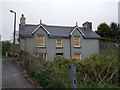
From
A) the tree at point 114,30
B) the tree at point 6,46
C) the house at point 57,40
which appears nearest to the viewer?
the house at point 57,40

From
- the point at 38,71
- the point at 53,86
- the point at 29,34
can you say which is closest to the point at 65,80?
the point at 53,86

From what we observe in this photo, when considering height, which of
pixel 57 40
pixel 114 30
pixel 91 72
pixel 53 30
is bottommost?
pixel 91 72

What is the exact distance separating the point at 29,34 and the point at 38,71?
477 inches

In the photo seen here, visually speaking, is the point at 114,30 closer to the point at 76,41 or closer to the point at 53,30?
the point at 76,41

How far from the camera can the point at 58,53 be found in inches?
956

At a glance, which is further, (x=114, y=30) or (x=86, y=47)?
(x=114, y=30)

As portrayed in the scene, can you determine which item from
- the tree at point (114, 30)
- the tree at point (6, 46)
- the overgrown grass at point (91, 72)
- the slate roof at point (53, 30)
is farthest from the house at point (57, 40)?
the tree at point (114, 30)

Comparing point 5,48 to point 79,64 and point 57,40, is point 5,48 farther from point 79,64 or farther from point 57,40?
point 79,64

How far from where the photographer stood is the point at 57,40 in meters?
24.2

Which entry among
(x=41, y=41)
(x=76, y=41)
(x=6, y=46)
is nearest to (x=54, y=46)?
(x=41, y=41)

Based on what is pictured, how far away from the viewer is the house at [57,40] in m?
22.7

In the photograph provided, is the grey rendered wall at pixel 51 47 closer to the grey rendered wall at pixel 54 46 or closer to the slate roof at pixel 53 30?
the grey rendered wall at pixel 54 46

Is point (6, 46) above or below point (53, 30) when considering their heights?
below

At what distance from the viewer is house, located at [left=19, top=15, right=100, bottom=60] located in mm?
22719
